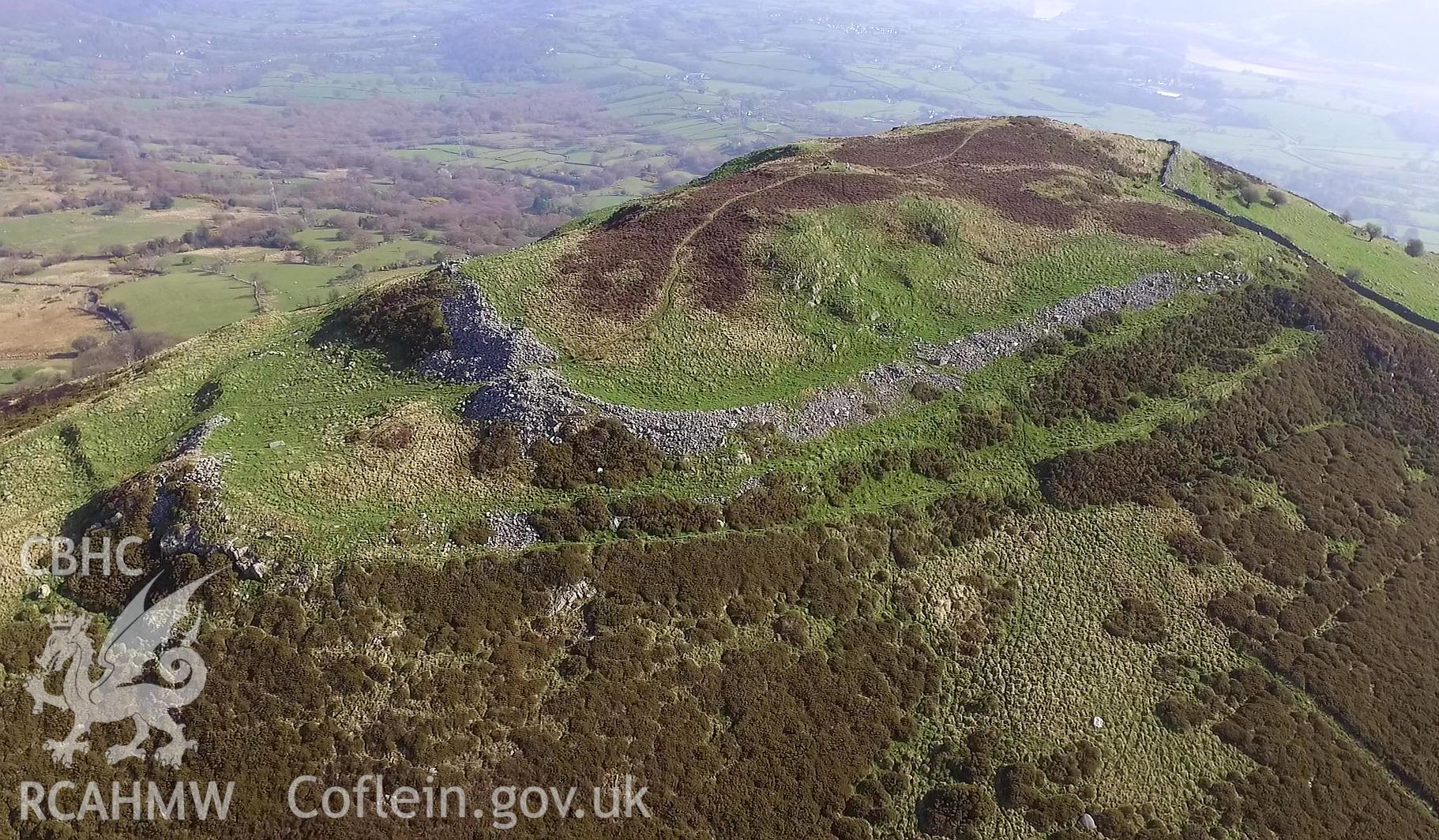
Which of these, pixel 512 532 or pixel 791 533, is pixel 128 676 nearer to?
pixel 512 532

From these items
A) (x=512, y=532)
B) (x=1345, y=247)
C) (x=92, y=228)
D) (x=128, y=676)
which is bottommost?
(x=92, y=228)

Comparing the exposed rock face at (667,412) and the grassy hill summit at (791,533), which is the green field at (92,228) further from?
the exposed rock face at (667,412)

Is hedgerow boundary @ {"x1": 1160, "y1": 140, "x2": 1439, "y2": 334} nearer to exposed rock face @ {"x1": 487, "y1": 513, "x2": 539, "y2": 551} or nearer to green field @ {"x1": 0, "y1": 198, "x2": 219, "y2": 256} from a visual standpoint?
exposed rock face @ {"x1": 487, "y1": 513, "x2": 539, "y2": 551}

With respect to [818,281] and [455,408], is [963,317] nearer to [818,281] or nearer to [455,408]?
[818,281]

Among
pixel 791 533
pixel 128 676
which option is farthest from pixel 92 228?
pixel 791 533

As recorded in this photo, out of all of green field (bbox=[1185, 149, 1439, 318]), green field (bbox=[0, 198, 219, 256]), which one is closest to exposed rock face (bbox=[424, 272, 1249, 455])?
green field (bbox=[1185, 149, 1439, 318])

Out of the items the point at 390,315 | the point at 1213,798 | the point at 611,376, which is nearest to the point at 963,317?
the point at 611,376

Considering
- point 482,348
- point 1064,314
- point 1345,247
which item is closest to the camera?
point 482,348
